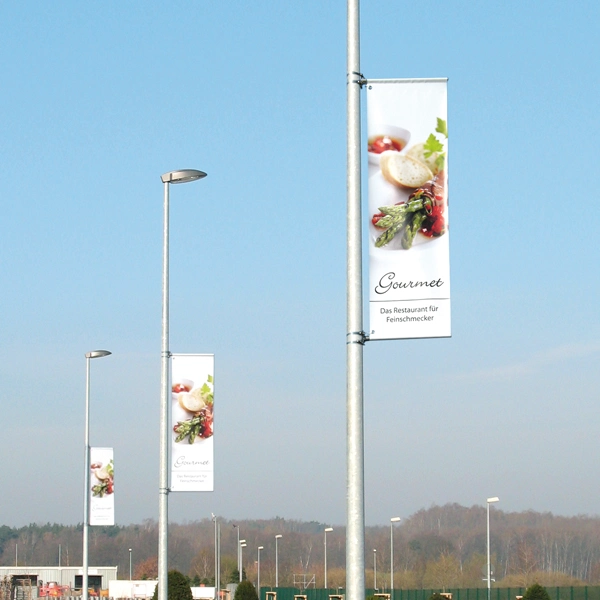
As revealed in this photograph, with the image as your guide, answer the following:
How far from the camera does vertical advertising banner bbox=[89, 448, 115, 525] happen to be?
127 feet

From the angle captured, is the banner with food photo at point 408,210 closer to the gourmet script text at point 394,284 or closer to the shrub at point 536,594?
the gourmet script text at point 394,284

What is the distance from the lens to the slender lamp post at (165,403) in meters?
23.6

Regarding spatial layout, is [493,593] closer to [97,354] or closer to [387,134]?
[97,354]

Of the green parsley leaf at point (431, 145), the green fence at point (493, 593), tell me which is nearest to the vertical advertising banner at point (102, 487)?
the green parsley leaf at point (431, 145)

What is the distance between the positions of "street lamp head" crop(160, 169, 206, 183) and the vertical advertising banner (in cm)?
1558

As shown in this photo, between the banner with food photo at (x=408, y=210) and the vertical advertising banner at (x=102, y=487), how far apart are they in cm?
3039

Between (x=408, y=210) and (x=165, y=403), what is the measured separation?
15985 mm

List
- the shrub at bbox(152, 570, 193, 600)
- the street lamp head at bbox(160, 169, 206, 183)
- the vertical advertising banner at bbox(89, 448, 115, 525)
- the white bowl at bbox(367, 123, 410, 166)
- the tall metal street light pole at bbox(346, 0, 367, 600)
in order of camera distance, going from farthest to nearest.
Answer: the shrub at bbox(152, 570, 193, 600) → the vertical advertising banner at bbox(89, 448, 115, 525) → the street lamp head at bbox(160, 169, 206, 183) → the white bowl at bbox(367, 123, 410, 166) → the tall metal street light pole at bbox(346, 0, 367, 600)

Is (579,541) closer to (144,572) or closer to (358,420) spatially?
(144,572)

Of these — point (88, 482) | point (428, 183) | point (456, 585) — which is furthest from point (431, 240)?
point (456, 585)

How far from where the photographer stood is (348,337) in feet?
30.9

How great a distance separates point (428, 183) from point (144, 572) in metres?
163

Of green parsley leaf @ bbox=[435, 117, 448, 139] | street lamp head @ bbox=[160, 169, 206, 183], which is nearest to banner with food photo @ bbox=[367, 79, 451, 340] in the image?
green parsley leaf @ bbox=[435, 117, 448, 139]

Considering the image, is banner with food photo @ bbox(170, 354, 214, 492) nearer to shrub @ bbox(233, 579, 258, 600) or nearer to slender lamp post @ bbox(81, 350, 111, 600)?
slender lamp post @ bbox(81, 350, 111, 600)
